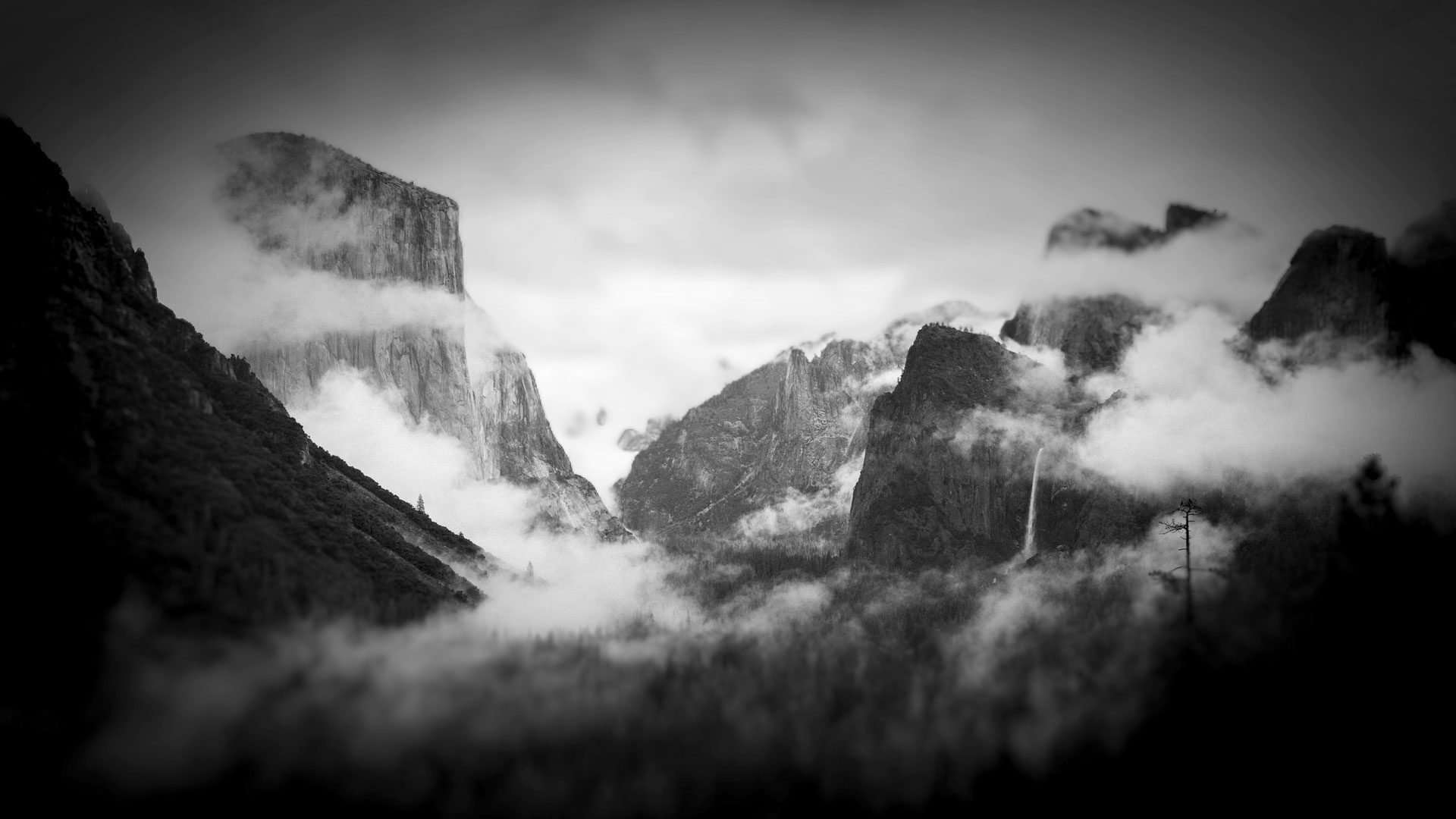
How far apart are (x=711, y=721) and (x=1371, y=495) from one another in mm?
97531

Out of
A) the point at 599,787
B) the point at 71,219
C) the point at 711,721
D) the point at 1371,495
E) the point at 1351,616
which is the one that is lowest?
the point at 599,787

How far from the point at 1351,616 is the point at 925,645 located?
370ft

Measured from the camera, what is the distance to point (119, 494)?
13275cm

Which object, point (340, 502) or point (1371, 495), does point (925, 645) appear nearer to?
point (1371, 495)

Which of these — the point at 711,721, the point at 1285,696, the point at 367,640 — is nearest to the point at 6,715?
the point at 367,640

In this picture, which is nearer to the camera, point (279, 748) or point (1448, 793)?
point (1448, 793)

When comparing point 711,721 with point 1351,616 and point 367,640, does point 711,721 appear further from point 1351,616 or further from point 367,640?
point 1351,616

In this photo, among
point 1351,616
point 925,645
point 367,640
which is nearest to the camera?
point 1351,616

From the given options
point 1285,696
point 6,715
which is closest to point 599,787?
point 6,715

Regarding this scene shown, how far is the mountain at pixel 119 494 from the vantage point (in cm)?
11794

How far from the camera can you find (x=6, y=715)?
361ft

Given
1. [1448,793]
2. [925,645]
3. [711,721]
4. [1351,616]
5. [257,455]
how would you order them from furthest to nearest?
1. [925,645]
2. [257,455]
3. [711,721]
4. [1351,616]
5. [1448,793]

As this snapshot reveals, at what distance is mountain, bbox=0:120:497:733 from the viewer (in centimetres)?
11794

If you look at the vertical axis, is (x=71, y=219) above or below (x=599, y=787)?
above
